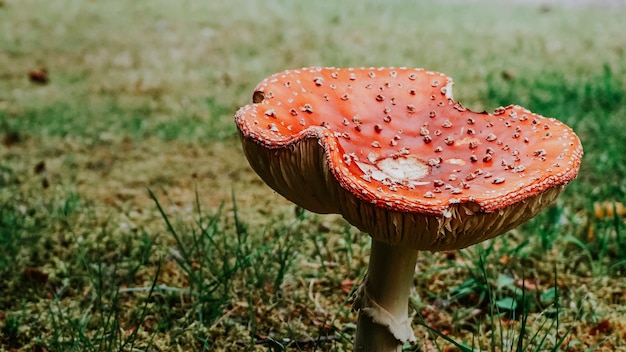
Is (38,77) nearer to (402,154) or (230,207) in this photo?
(230,207)

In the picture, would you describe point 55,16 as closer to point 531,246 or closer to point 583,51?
point 583,51

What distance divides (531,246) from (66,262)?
2405 mm

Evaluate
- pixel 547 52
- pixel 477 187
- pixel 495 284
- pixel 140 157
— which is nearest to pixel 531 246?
pixel 495 284

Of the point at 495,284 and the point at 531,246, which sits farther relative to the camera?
the point at 531,246

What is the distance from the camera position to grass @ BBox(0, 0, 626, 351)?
2.74 metres

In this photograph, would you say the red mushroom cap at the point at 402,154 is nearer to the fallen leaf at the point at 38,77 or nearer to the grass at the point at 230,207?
the grass at the point at 230,207

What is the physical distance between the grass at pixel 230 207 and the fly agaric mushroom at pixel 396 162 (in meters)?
0.33

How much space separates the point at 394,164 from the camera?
2.31m

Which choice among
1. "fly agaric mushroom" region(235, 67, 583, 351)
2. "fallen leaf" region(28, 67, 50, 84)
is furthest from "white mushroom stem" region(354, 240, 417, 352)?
"fallen leaf" region(28, 67, 50, 84)

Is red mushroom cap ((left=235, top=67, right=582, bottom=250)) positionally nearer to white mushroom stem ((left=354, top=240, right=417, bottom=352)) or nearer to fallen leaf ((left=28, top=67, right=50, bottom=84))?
white mushroom stem ((left=354, top=240, right=417, bottom=352))

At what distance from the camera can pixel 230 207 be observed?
13.1 ft

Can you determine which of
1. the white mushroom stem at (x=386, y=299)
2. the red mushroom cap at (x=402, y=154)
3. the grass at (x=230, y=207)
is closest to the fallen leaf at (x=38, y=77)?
the grass at (x=230, y=207)

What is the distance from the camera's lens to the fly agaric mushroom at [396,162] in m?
1.83

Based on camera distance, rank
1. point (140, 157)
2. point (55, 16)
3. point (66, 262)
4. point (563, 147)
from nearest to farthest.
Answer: point (563, 147)
point (66, 262)
point (140, 157)
point (55, 16)
